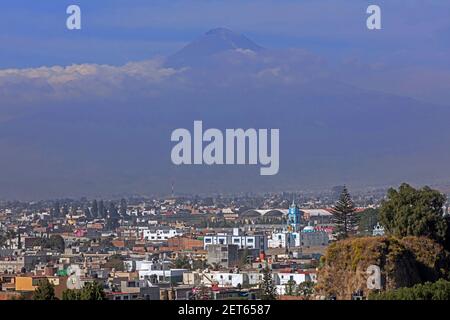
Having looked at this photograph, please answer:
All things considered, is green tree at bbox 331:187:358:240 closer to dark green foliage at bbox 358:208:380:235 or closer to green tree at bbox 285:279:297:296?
dark green foliage at bbox 358:208:380:235

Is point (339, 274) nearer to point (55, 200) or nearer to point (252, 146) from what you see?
point (252, 146)

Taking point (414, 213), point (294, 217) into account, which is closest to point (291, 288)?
point (414, 213)

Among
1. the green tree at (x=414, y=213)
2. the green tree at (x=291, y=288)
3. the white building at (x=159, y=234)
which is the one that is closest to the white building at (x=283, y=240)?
the white building at (x=159, y=234)

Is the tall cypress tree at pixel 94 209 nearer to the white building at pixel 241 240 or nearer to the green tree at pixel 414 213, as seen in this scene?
the white building at pixel 241 240

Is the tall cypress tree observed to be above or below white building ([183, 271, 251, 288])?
above

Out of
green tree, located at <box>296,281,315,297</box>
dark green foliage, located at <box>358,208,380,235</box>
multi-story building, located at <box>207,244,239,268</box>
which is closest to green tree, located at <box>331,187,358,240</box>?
dark green foliage, located at <box>358,208,380,235</box>

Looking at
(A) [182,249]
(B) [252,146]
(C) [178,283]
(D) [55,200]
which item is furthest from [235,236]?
(B) [252,146]

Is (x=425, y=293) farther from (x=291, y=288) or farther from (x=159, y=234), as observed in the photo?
(x=159, y=234)

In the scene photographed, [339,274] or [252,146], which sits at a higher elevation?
[252,146]
